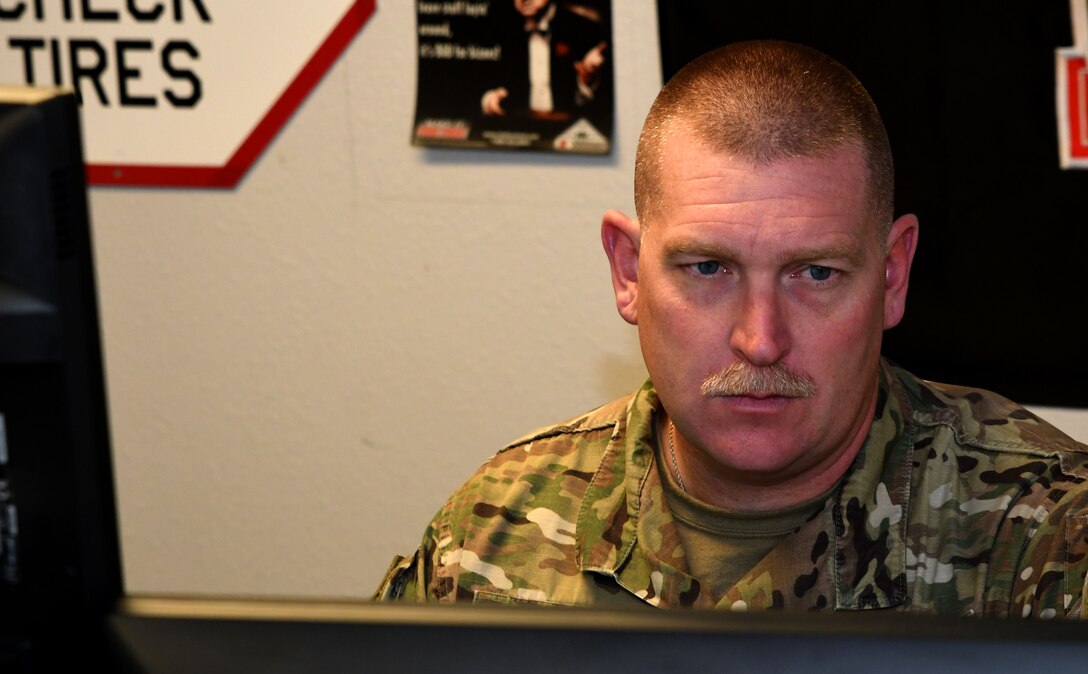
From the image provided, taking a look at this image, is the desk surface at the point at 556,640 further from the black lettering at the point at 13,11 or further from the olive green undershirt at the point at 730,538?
the black lettering at the point at 13,11

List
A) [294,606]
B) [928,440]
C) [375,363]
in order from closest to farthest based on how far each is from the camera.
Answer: [294,606]
[928,440]
[375,363]

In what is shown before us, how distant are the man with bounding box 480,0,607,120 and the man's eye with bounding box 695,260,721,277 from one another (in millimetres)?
959

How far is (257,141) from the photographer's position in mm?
2369

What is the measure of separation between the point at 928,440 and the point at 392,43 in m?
1.25

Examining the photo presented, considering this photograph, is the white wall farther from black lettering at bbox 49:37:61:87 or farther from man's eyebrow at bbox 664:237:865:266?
man's eyebrow at bbox 664:237:865:266

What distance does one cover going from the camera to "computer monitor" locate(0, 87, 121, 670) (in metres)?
0.70

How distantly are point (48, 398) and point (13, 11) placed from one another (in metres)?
1.89

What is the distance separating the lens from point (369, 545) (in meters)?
2.44

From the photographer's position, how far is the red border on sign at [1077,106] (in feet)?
6.62

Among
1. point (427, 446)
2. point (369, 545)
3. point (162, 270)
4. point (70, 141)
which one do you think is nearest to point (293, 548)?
point (369, 545)

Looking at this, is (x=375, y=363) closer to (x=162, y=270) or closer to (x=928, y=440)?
(x=162, y=270)

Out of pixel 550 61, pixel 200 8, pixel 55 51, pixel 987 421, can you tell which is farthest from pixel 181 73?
pixel 987 421

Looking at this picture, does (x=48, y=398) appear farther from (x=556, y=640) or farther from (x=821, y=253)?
(x=821, y=253)

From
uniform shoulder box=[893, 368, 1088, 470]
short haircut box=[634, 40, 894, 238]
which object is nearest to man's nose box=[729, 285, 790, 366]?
short haircut box=[634, 40, 894, 238]
